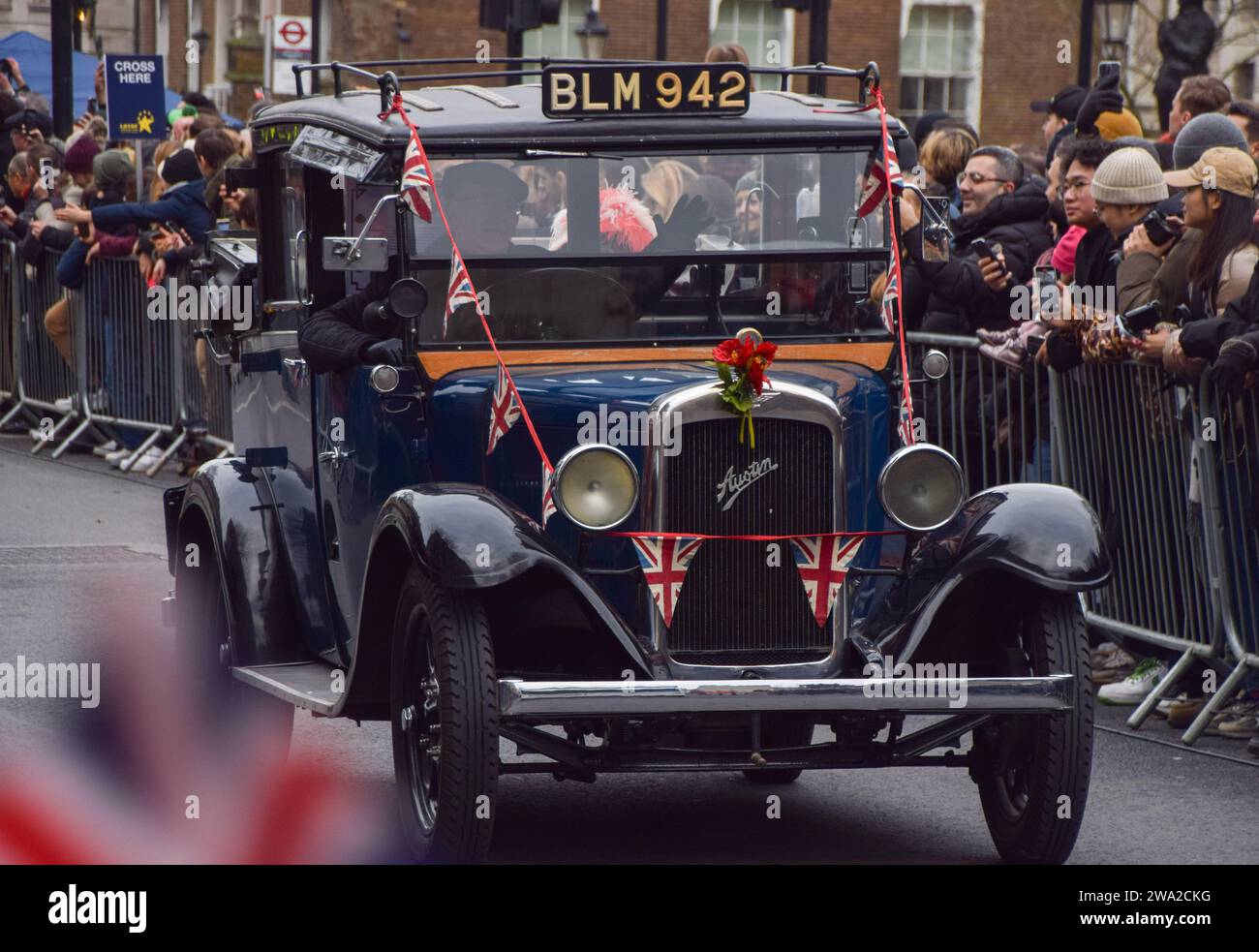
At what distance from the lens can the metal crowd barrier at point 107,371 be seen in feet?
51.2

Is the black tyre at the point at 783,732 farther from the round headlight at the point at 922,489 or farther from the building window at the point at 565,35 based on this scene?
the building window at the point at 565,35

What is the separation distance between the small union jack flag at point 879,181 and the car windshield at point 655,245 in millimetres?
25

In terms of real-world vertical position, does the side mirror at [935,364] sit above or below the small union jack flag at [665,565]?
above

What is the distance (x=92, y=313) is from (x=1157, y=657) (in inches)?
384

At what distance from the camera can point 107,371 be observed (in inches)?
655

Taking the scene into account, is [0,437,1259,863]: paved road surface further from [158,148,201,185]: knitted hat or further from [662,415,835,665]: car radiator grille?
[158,148,201,185]: knitted hat

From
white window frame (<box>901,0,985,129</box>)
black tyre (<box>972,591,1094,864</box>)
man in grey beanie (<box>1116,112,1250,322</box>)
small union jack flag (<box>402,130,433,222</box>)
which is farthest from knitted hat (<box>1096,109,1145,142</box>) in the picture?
white window frame (<box>901,0,985,129</box>)

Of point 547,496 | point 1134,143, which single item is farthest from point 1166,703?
point 547,496

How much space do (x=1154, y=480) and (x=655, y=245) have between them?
280 centimetres

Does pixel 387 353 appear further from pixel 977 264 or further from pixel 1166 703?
pixel 977 264

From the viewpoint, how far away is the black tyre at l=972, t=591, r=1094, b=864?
6246mm

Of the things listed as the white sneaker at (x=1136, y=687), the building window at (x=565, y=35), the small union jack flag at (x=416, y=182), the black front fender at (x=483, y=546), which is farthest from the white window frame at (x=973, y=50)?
the black front fender at (x=483, y=546)

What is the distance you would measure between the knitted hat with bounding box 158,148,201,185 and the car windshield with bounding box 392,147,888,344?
859 centimetres
